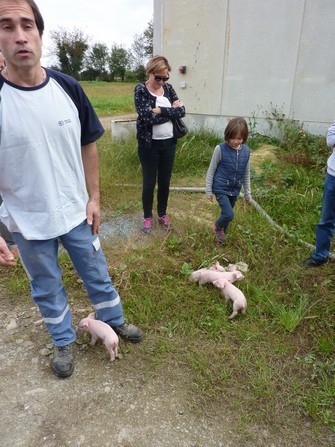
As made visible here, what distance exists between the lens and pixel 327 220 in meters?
2.81

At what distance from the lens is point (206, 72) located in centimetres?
697

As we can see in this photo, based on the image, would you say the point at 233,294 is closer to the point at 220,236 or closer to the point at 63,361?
the point at 220,236

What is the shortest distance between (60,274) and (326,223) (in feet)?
7.38

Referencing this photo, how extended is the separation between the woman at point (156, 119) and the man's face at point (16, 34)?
1.74 metres

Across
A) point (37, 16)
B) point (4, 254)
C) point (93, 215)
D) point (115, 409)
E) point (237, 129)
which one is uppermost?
point (37, 16)

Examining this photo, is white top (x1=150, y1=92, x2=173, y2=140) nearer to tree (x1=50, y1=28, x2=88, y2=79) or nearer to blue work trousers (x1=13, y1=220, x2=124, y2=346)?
blue work trousers (x1=13, y1=220, x2=124, y2=346)

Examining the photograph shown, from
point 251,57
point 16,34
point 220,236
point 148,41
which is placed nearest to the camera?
point 16,34

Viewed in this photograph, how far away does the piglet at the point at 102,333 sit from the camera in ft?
6.65

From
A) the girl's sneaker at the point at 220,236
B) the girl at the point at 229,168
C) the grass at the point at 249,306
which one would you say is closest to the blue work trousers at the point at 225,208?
the girl at the point at 229,168

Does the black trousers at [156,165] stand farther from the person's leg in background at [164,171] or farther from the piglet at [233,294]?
the piglet at [233,294]

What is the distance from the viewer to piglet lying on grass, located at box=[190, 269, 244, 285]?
2.67m

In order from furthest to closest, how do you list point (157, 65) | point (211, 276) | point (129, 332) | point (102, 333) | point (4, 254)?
1. point (157, 65)
2. point (211, 276)
3. point (129, 332)
4. point (102, 333)
5. point (4, 254)

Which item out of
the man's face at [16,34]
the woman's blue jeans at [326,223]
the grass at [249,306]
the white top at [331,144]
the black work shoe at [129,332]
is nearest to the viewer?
the man's face at [16,34]

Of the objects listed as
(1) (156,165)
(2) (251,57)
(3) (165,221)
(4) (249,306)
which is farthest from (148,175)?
(2) (251,57)
